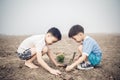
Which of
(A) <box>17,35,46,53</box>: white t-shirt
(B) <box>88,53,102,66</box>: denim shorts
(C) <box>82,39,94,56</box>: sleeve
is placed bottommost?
(B) <box>88,53,102,66</box>: denim shorts

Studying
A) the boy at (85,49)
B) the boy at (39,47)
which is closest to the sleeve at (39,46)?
the boy at (39,47)

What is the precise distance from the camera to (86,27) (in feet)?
39.0

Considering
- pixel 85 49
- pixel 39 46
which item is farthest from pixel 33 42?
pixel 85 49

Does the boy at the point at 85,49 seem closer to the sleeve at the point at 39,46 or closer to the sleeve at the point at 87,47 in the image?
the sleeve at the point at 87,47

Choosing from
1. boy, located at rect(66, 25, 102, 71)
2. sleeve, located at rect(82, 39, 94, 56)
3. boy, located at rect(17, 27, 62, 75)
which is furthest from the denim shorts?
boy, located at rect(17, 27, 62, 75)

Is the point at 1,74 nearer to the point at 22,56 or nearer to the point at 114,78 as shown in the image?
the point at 22,56

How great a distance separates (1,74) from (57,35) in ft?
3.68

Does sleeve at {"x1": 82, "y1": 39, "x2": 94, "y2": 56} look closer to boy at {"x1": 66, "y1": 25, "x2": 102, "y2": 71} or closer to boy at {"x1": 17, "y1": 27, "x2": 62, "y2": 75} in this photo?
boy at {"x1": 66, "y1": 25, "x2": 102, "y2": 71}

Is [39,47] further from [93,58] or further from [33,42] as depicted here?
[93,58]

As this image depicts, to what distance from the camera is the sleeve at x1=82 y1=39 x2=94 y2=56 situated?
304cm

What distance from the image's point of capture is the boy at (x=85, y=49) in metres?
3.03

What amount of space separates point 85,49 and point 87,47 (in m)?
0.05

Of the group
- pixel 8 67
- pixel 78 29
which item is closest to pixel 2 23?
pixel 8 67

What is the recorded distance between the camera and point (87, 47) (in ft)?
10.0
